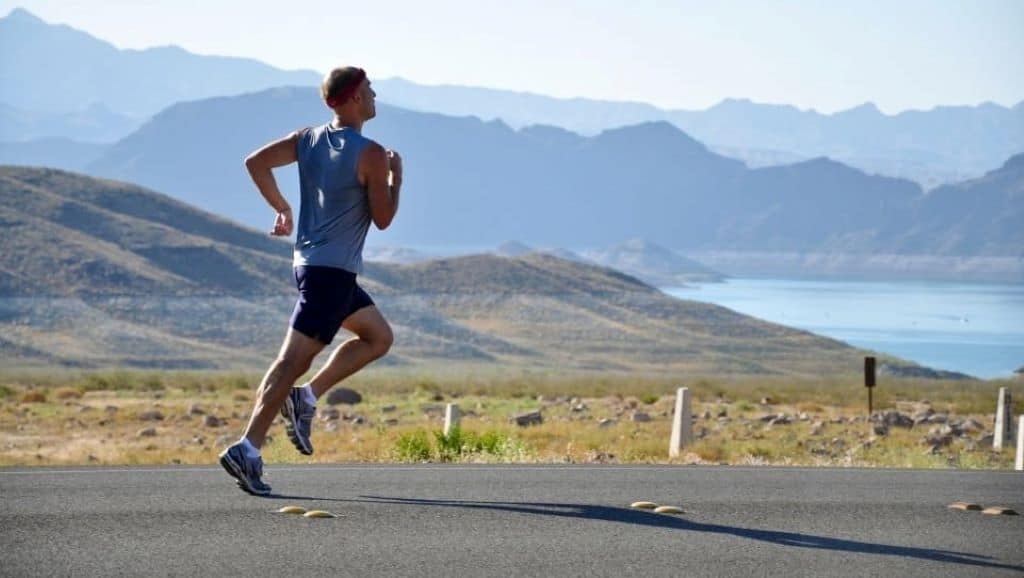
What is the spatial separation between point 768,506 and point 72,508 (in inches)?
145

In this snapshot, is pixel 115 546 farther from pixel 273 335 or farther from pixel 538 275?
pixel 538 275

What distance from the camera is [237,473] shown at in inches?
340

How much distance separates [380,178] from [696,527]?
2373mm

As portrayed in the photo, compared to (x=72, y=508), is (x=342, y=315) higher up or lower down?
higher up

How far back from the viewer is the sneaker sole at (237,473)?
8562 mm

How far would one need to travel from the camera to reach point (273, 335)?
3935 inches

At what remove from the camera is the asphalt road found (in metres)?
7.08

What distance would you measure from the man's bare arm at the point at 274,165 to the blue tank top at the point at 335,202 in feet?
0.60

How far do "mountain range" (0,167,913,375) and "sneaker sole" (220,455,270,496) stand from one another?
77.7 m

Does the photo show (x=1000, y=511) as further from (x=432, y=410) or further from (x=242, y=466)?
(x=432, y=410)

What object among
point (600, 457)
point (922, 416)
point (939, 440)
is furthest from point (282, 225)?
point (922, 416)

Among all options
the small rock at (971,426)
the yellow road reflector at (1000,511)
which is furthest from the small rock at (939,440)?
the yellow road reflector at (1000,511)

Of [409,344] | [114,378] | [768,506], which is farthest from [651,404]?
[409,344]

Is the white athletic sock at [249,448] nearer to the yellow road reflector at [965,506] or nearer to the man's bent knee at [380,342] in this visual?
the man's bent knee at [380,342]
